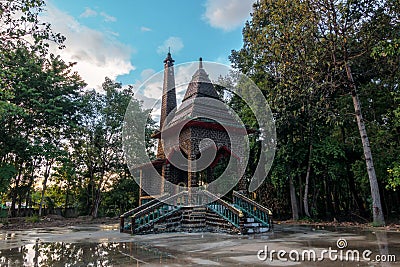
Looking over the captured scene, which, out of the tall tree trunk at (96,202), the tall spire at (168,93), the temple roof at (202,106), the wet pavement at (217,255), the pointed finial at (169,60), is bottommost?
the wet pavement at (217,255)

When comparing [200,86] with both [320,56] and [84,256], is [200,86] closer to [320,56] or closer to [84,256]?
[320,56]

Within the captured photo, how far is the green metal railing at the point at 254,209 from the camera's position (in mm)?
9148

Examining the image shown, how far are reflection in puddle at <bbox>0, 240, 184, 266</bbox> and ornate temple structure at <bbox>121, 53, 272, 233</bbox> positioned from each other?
3.06 meters

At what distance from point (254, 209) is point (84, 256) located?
6334 millimetres

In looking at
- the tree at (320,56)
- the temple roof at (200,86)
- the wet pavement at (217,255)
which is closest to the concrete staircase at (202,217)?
the wet pavement at (217,255)

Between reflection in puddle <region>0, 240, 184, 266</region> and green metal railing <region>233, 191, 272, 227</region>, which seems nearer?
reflection in puddle <region>0, 240, 184, 266</region>

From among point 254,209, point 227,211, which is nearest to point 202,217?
point 227,211

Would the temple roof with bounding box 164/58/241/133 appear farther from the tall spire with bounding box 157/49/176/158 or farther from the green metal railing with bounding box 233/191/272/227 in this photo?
the green metal railing with bounding box 233/191/272/227

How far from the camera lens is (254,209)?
9.98 metres

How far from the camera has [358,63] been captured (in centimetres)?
1188

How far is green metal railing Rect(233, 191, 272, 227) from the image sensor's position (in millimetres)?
9148

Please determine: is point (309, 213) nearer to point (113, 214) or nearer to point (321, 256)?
point (321, 256)

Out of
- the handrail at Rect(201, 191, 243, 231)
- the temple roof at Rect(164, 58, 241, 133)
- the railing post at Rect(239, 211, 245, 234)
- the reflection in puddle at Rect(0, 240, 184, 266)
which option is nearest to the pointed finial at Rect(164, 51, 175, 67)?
the temple roof at Rect(164, 58, 241, 133)

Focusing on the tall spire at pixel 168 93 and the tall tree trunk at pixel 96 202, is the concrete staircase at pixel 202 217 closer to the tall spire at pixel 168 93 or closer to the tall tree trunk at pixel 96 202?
the tall spire at pixel 168 93
